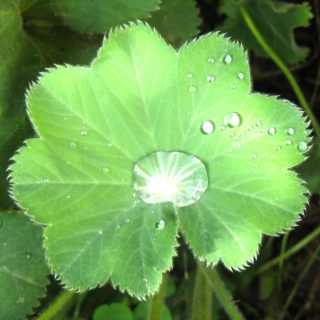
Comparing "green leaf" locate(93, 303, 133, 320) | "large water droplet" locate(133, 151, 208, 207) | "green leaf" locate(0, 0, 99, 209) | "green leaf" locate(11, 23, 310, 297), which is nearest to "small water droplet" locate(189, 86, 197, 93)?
→ "green leaf" locate(11, 23, 310, 297)

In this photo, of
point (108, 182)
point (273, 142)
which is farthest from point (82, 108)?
point (273, 142)

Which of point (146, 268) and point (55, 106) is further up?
point (55, 106)

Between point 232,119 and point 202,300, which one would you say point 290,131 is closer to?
point 232,119

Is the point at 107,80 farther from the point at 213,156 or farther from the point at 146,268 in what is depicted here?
the point at 146,268

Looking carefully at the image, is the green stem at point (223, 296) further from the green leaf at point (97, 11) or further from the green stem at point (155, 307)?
the green leaf at point (97, 11)

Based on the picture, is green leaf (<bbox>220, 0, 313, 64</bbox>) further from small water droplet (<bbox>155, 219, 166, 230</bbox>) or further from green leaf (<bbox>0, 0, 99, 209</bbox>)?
small water droplet (<bbox>155, 219, 166, 230</bbox>)

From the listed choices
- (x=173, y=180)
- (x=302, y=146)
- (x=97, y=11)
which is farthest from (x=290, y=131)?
(x=97, y=11)
